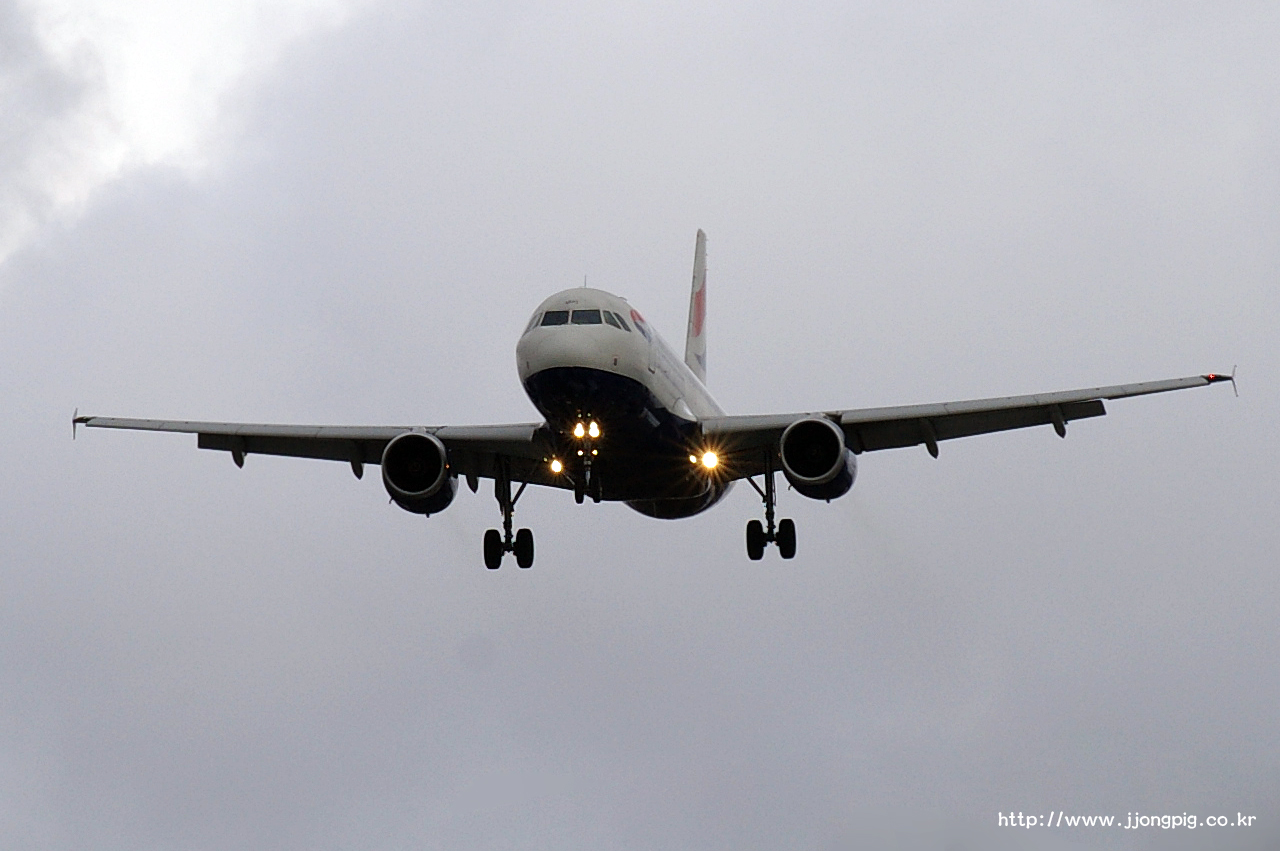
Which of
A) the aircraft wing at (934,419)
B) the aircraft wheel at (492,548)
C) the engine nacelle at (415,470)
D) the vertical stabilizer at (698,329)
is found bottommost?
the aircraft wheel at (492,548)

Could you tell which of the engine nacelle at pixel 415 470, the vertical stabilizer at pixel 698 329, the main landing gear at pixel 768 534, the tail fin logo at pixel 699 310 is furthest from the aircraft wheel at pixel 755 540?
the tail fin logo at pixel 699 310

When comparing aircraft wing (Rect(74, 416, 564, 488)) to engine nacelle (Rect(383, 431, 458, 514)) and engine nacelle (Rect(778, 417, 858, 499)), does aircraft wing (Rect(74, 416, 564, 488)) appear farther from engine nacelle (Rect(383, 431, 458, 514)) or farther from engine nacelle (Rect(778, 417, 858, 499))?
engine nacelle (Rect(778, 417, 858, 499))

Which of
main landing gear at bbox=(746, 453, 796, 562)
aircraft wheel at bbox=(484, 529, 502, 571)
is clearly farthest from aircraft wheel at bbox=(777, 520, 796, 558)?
aircraft wheel at bbox=(484, 529, 502, 571)

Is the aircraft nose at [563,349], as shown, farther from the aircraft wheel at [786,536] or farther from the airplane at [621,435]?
the aircraft wheel at [786,536]

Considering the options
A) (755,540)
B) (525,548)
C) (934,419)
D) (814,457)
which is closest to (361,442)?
(525,548)

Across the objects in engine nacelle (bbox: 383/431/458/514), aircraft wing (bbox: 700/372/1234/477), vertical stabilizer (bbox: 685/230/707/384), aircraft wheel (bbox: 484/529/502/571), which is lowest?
aircraft wheel (bbox: 484/529/502/571)

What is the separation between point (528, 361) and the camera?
34688mm

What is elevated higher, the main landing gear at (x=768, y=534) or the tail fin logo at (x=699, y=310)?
the tail fin logo at (x=699, y=310)

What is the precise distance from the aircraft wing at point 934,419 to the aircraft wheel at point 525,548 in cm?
529

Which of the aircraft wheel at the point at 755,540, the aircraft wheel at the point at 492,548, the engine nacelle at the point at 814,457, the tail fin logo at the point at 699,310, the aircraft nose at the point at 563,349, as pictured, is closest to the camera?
the aircraft nose at the point at 563,349

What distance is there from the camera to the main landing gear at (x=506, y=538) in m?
41.7

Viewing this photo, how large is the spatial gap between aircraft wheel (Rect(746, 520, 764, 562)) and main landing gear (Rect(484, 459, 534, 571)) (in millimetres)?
5314

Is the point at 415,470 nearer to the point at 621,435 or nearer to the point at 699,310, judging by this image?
the point at 621,435

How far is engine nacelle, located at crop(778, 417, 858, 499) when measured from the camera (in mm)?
37312
